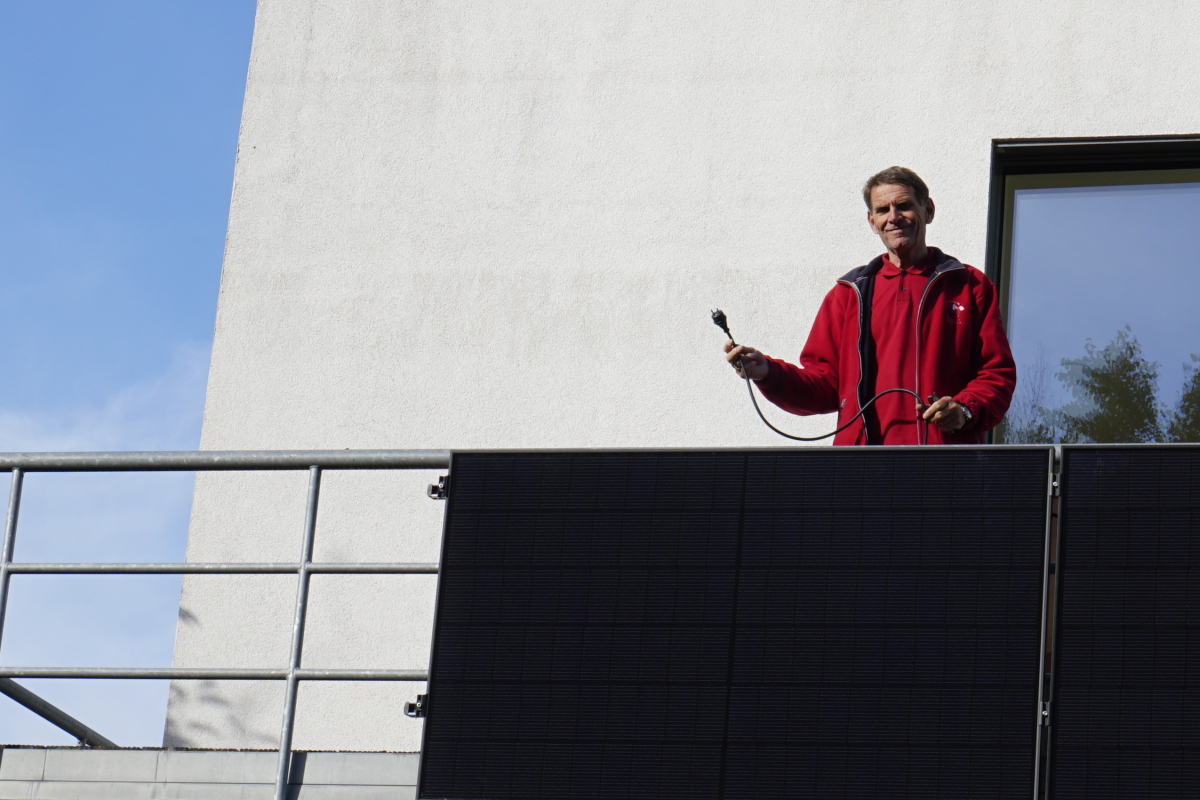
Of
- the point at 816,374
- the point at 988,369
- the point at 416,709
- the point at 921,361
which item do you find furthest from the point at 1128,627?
the point at 416,709

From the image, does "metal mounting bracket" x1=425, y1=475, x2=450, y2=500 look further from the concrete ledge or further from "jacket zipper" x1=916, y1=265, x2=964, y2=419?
"jacket zipper" x1=916, y1=265, x2=964, y2=419

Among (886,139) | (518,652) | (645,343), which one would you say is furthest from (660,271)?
(518,652)

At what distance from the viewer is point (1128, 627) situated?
15.6ft

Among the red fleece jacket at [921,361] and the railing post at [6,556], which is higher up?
the red fleece jacket at [921,361]

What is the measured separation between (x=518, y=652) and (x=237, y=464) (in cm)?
142

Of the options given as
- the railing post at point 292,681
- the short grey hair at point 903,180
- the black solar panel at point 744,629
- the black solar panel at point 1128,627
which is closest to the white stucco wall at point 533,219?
the short grey hair at point 903,180

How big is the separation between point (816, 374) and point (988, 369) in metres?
0.63

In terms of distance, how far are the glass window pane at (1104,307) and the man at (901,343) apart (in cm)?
164

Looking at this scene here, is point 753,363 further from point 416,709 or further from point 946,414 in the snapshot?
point 416,709

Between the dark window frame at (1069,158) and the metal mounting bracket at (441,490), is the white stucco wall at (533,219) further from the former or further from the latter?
the metal mounting bracket at (441,490)

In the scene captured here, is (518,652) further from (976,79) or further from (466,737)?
(976,79)

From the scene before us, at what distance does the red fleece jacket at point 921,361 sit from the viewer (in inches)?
227

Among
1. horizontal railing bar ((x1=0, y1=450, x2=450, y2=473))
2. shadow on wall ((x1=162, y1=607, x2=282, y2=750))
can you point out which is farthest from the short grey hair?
shadow on wall ((x1=162, y1=607, x2=282, y2=750))

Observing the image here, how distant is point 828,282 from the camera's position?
768 cm
